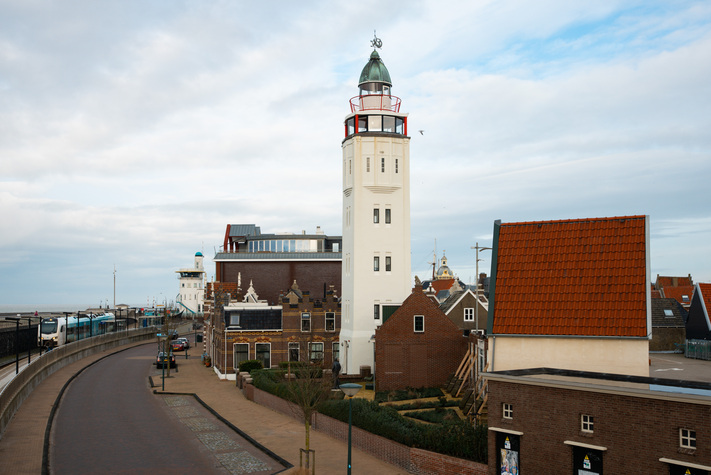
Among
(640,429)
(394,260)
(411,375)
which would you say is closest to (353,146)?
(394,260)

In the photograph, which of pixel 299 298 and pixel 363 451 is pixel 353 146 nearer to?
pixel 299 298

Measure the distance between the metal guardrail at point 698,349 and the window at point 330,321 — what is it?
2622cm

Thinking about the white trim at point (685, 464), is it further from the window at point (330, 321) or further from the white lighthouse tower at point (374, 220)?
the window at point (330, 321)

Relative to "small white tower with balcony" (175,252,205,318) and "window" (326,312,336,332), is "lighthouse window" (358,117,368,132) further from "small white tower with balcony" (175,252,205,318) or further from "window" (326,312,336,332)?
"small white tower with balcony" (175,252,205,318)

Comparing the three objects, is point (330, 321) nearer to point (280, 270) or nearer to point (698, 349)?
point (280, 270)

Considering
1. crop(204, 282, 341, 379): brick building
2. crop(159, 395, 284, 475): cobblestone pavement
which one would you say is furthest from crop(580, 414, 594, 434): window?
crop(204, 282, 341, 379): brick building

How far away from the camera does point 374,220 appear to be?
45.8 metres

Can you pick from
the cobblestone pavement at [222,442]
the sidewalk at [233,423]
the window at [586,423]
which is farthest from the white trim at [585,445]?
the cobblestone pavement at [222,442]

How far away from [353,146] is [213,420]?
74.2 feet

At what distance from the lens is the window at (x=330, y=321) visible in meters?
50.9

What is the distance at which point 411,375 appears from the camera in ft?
131

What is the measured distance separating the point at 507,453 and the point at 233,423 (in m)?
16.7

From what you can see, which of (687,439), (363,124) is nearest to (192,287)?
(363,124)

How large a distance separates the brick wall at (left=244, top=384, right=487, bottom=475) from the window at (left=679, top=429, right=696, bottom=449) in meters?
6.52
